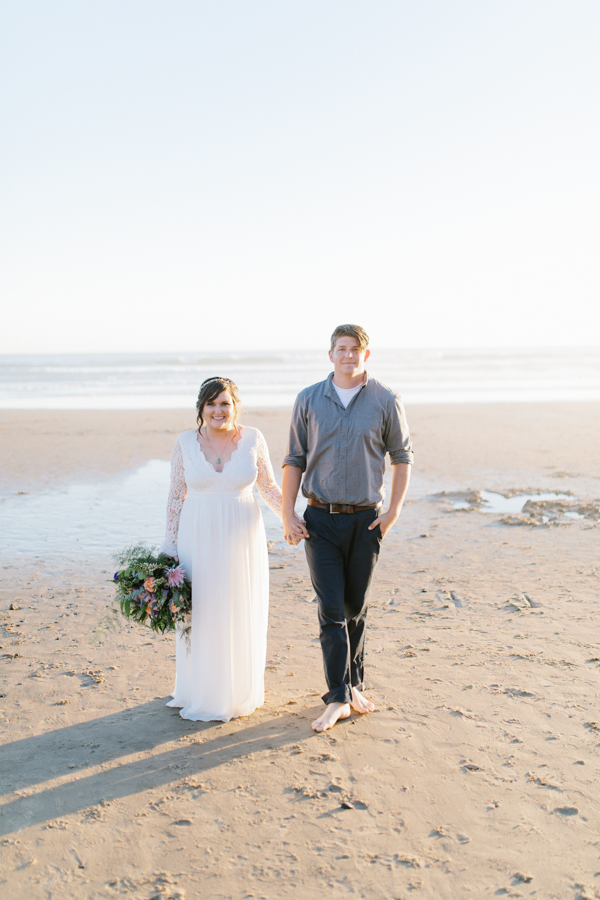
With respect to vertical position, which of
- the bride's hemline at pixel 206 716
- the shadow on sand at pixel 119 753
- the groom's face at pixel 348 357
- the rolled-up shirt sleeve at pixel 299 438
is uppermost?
the groom's face at pixel 348 357

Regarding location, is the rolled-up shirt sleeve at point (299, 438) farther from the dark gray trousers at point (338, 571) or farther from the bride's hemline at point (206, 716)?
the bride's hemline at point (206, 716)

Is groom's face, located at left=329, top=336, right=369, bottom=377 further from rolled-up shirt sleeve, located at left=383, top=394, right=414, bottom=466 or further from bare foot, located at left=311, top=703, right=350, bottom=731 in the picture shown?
bare foot, located at left=311, top=703, right=350, bottom=731

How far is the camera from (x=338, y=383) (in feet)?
A: 13.0

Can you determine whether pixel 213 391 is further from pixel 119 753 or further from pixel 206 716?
pixel 119 753

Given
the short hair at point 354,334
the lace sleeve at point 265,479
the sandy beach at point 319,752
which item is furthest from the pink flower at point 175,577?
the short hair at point 354,334

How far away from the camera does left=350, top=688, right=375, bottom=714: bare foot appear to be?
404cm

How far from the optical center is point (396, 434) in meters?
3.93

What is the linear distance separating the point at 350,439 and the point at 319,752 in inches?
66.2

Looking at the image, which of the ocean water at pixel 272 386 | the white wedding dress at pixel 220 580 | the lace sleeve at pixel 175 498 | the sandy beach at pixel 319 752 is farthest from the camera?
the ocean water at pixel 272 386

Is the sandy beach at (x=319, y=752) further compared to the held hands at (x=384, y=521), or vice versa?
the held hands at (x=384, y=521)

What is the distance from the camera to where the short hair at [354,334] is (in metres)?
3.90

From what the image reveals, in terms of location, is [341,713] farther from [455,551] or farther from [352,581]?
[455,551]

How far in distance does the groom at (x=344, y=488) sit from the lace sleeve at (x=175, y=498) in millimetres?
678

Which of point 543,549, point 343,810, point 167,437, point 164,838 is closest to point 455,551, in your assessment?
point 543,549
